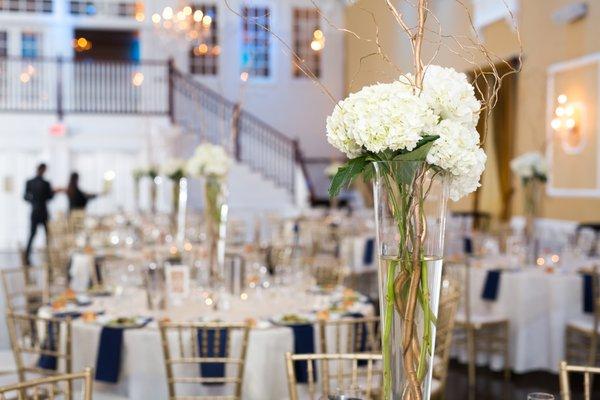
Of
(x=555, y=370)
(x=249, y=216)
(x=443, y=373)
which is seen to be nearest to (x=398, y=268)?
(x=443, y=373)

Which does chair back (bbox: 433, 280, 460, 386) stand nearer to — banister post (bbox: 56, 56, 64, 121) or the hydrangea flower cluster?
the hydrangea flower cluster

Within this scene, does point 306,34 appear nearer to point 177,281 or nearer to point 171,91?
point 171,91

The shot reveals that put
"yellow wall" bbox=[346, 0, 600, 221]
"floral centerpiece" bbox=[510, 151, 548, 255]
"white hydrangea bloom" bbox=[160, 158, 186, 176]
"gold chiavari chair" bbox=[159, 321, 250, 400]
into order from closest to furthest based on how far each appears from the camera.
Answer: "gold chiavari chair" bbox=[159, 321, 250, 400] → "floral centerpiece" bbox=[510, 151, 548, 255] → "white hydrangea bloom" bbox=[160, 158, 186, 176] → "yellow wall" bbox=[346, 0, 600, 221]

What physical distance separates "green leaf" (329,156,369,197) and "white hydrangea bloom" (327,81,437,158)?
6cm

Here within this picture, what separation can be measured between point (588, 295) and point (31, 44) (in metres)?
14.7

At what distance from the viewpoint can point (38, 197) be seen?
13.0m

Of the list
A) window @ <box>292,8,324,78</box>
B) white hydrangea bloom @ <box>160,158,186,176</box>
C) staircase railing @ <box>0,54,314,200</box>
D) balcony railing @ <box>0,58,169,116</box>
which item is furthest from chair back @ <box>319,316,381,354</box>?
window @ <box>292,8,324,78</box>

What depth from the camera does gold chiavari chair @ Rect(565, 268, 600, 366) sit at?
6.44 metres

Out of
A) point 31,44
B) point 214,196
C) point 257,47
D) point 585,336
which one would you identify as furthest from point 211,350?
point 257,47

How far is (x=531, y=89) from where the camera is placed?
12.5 metres

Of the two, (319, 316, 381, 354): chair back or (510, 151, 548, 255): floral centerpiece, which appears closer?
(319, 316, 381, 354): chair back

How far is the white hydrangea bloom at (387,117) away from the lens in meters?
2.05

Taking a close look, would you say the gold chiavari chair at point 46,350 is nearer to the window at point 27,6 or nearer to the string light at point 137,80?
the string light at point 137,80

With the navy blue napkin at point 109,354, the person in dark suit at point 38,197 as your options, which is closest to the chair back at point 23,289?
the navy blue napkin at point 109,354
